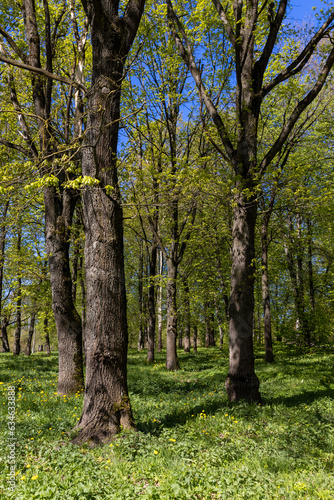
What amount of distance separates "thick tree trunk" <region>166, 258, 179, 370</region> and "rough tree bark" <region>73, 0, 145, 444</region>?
27.4ft

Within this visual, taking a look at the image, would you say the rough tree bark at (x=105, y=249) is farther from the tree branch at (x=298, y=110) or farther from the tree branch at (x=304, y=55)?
the tree branch at (x=298, y=110)

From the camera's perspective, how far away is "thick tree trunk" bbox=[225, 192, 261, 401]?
6.11 meters

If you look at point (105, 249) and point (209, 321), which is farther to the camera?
point (209, 321)

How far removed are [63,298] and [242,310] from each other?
180 inches

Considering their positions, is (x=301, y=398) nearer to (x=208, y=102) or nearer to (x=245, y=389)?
(x=245, y=389)

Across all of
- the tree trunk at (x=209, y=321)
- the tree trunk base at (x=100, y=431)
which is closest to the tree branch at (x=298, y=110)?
the tree trunk base at (x=100, y=431)

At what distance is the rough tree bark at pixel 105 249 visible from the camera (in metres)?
4.38

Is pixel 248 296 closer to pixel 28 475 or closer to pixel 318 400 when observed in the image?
pixel 318 400

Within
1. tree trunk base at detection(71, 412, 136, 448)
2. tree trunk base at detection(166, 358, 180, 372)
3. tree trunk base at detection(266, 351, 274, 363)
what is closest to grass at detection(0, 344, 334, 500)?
tree trunk base at detection(71, 412, 136, 448)

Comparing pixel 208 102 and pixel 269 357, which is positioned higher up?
pixel 208 102

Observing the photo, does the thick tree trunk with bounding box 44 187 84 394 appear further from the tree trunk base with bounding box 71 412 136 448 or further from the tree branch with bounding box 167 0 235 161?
the tree branch with bounding box 167 0 235 161

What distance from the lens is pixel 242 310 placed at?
6.24 metres

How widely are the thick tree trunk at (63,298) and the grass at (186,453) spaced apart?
3.17 feet

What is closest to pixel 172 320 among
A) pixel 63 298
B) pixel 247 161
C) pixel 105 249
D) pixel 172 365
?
pixel 172 365
